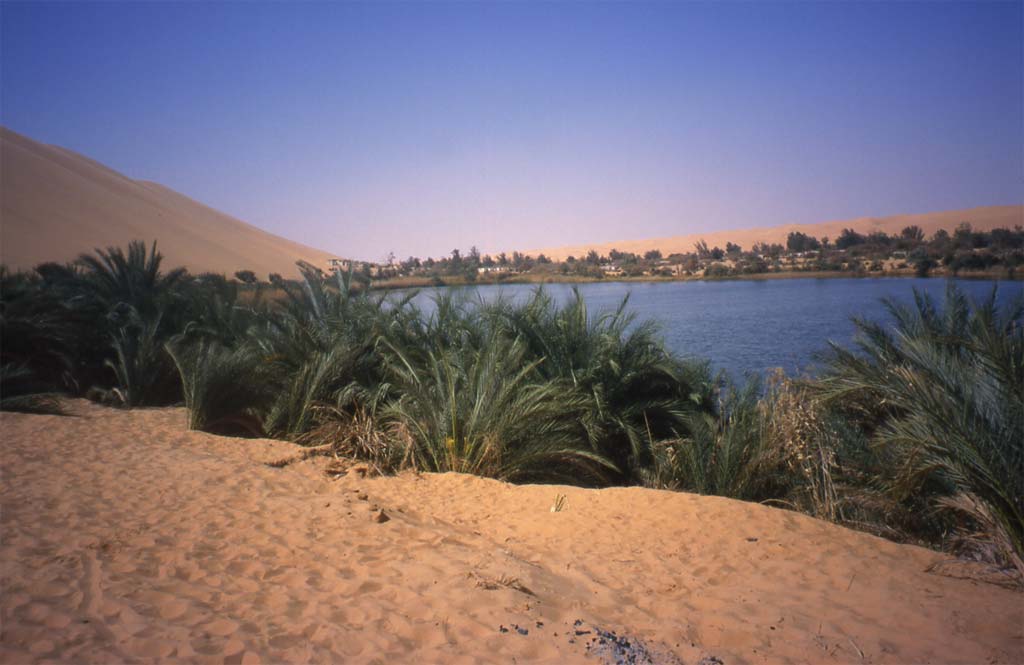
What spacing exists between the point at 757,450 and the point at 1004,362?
8.00 feet

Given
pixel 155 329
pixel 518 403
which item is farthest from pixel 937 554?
pixel 155 329

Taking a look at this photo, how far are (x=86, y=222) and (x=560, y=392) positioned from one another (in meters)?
56.7

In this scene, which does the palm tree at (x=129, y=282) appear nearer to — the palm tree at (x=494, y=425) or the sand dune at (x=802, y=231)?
the palm tree at (x=494, y=425)

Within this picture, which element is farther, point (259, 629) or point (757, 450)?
point (757, 450)

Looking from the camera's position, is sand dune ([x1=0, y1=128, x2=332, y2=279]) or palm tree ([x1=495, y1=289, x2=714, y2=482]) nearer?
palm tree ([x1=495, y1=289, x2=714, y2=482])

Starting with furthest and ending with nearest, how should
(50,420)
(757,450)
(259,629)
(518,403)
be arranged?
(50,420) < (518,403) < (757,450) < (259,629)

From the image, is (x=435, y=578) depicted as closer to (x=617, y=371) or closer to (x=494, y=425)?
(x=494, y=425)

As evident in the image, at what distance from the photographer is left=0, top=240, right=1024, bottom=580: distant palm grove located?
5594 millimetres

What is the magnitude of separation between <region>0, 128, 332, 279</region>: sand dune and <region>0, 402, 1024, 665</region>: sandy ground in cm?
3580

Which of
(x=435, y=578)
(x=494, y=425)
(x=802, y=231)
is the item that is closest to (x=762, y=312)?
(x=494, y=425)

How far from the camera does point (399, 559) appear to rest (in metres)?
4.48

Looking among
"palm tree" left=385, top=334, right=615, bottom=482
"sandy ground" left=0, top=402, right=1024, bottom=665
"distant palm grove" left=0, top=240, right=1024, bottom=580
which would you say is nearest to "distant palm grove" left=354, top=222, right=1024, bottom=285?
"distant palm grove" left=0, top=240, right=1024, bottom=580

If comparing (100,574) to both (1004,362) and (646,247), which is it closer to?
(1004,362)

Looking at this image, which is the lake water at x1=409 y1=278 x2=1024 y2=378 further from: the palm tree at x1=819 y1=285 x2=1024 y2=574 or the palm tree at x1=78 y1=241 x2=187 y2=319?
the palm tree at x1=78 y1=241 x2=187 y2=319
